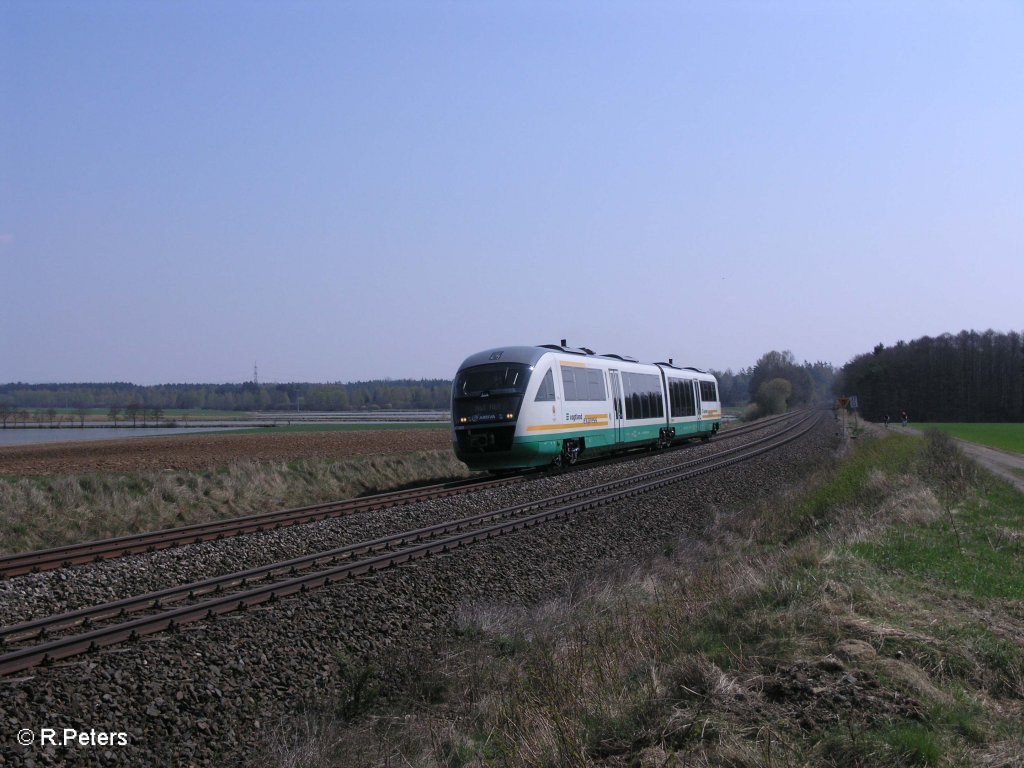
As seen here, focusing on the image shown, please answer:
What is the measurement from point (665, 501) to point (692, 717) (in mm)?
13455

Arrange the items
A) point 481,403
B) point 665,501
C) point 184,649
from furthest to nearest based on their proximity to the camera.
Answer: point 481,403 → point 665,501 → point 184,649

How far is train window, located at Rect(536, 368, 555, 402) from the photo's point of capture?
2142 centimetres

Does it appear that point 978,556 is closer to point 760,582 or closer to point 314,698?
point 760,582

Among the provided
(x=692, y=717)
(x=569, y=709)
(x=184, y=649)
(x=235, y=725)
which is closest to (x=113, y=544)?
(x=184, y=649)

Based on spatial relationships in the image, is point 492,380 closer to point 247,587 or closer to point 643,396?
point 643,396

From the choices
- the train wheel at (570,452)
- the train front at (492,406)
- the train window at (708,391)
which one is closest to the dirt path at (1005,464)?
the train window at (708,391)

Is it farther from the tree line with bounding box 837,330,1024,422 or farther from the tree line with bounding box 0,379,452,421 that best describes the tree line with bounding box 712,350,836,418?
the tree line with bounding box 0,379,452,421

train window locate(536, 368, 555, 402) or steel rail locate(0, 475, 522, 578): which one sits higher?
train window locate(536, 368, 555, 402)

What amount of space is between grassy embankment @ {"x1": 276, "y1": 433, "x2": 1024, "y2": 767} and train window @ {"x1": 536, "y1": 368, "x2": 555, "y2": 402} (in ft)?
31.4

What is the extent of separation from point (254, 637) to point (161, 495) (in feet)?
39.8

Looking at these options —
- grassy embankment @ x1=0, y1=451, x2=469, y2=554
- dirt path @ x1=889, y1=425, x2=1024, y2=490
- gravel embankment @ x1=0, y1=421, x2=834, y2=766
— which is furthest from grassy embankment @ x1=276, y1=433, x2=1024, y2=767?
dirt path @ x1=889, y1=425, x2=1024, y2=490

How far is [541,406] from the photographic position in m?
21.5

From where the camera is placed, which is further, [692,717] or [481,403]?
[481,403]

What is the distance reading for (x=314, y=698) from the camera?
24.8 ft
